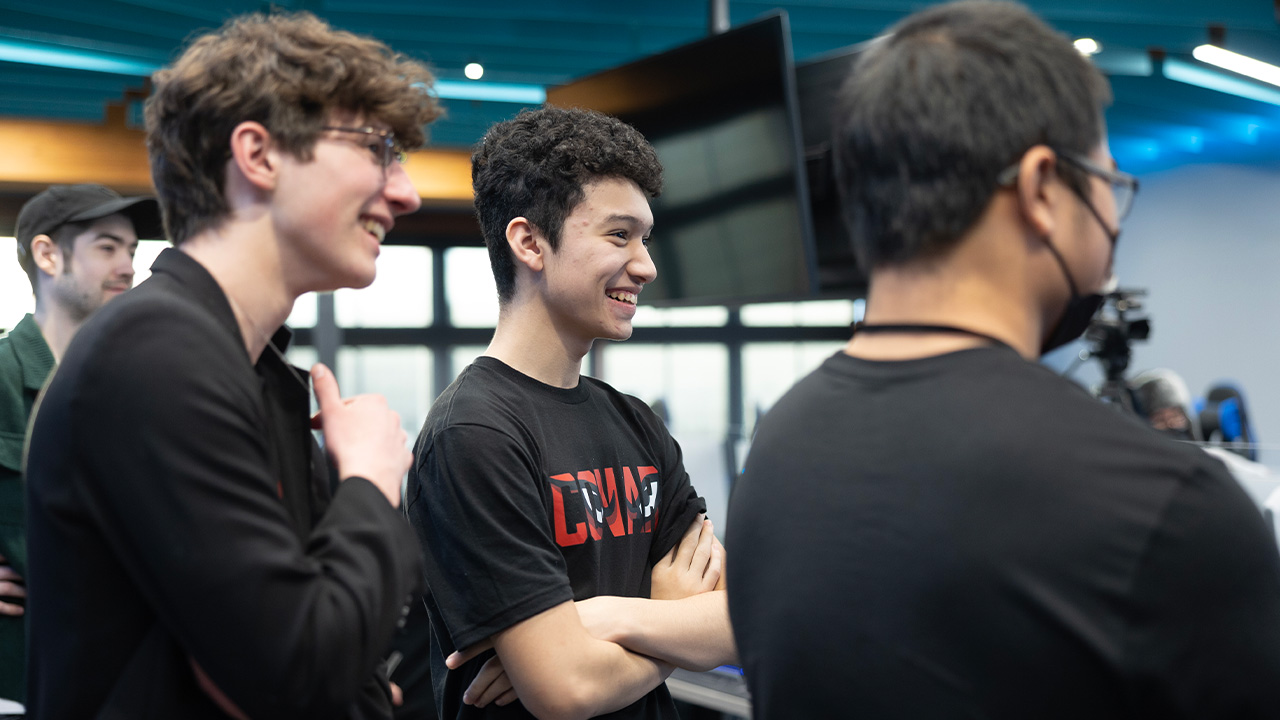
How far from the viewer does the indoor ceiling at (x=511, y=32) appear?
4957 mm

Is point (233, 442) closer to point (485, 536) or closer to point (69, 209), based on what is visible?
point (485, 536)

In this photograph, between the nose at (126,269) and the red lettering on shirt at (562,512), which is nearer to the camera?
the red lettering on shirt at (562,512)

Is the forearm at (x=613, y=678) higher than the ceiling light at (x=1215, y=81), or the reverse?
the ceiling light at (x=1215, y=81)

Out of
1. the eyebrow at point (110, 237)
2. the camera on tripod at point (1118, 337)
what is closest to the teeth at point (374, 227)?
the eyebrow at point (110, 237)

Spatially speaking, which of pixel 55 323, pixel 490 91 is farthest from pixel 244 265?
pixel 490 91

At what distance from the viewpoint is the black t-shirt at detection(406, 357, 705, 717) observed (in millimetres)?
1306

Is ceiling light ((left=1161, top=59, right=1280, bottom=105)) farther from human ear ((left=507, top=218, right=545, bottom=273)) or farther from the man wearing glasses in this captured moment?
the man wearing glasses

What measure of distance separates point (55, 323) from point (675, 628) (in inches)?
73.8

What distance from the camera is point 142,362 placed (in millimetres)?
842

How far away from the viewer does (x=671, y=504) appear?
63.1 inches

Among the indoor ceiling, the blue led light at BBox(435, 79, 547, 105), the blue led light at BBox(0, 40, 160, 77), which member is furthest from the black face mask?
the blue led light at BBox(0, 40, 160, 77)

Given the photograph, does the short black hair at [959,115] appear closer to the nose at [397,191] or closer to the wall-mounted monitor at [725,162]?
the nose at [397,191]

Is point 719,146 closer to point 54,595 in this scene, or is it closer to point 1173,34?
point 54,595

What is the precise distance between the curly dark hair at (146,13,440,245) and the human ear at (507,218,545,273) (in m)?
0.54
